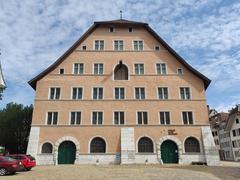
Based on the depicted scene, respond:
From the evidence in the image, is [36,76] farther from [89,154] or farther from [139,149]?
[139,149]

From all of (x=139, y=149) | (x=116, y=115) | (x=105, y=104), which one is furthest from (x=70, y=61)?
(x=139, y=149)

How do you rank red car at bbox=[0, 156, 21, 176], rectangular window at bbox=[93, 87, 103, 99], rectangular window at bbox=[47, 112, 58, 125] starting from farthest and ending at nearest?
rectangular window at bbox=[93, 87, 103, 99]
rectangular window at bbox=[47, 112, 58, 125]
red car at bbox=[0, 156, 21, 176]

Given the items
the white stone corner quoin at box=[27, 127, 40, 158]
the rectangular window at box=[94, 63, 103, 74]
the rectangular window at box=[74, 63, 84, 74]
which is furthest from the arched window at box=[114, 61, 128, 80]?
the white stone corner quoin at box=[27, 127, 40, 158]

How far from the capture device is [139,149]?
99.7 ft

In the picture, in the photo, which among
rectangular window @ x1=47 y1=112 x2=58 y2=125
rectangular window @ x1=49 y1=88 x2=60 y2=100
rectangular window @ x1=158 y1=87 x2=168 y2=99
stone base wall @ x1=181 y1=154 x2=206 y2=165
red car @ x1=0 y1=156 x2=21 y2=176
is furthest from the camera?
rectangular window @ x1=158 y1=87 x2=168 y2=99

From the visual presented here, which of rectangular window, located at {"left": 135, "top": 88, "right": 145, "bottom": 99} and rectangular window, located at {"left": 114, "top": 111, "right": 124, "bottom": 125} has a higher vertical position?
rectangular window, located at {"left": 135, "top": 88, "right": 145, "bottom": 99}

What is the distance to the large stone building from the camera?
3019 centimetres

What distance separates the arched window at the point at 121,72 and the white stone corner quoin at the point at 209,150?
12799 mm

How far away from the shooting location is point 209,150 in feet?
98.5

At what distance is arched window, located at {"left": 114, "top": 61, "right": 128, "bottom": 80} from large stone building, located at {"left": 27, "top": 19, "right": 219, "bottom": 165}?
14 cm

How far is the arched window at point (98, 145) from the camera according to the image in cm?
3028

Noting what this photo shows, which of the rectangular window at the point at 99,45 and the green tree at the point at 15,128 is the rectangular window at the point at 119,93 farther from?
the green tree at the point at 15,128

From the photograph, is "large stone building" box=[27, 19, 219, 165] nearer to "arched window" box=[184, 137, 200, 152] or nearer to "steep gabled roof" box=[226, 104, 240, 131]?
"arched window" box=[184, 137, 200, 152]

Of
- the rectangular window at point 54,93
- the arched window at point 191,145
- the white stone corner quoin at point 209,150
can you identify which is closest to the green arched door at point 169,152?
the arched window at point 191,145
